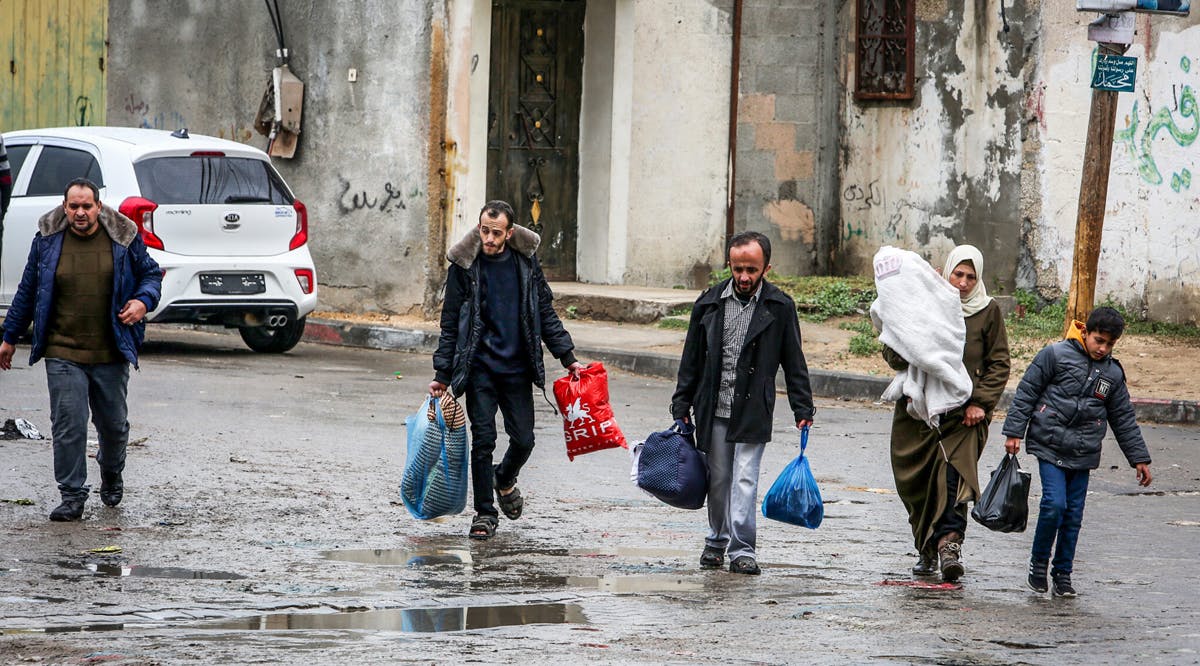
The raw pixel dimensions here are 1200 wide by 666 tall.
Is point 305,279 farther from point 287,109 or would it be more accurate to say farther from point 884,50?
point 884,50

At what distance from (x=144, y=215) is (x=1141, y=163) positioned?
983cm

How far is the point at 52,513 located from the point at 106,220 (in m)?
1.45

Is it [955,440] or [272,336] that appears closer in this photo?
[955,440]

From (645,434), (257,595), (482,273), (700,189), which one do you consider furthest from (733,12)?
(257,595)

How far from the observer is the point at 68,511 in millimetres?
8328

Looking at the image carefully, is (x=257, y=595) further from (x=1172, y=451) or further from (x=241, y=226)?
(x=241, y=226)

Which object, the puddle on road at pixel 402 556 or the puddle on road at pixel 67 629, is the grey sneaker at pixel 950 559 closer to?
the puddle on road at pixel 402 556

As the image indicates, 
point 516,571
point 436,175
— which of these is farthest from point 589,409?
point 436,175

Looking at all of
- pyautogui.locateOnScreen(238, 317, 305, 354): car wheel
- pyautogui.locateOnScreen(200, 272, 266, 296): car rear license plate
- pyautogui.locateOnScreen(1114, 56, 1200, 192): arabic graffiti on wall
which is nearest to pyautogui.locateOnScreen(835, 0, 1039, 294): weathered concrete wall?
pyautogui.locateOnScreen(1114, 56, 1200, 192): arabic graffiti on wall

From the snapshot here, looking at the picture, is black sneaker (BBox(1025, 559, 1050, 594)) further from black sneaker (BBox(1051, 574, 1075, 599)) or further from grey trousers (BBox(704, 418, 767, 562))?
grey trousers (BBox(704, 418, 767, 562))

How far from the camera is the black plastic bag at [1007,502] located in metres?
7.46

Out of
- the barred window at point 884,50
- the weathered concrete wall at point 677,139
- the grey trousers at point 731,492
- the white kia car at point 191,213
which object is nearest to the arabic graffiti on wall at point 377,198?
the weathered concrete wall at point 677,139

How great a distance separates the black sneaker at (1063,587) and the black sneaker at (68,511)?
4463 mm

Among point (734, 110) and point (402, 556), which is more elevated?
point (734, 110)
